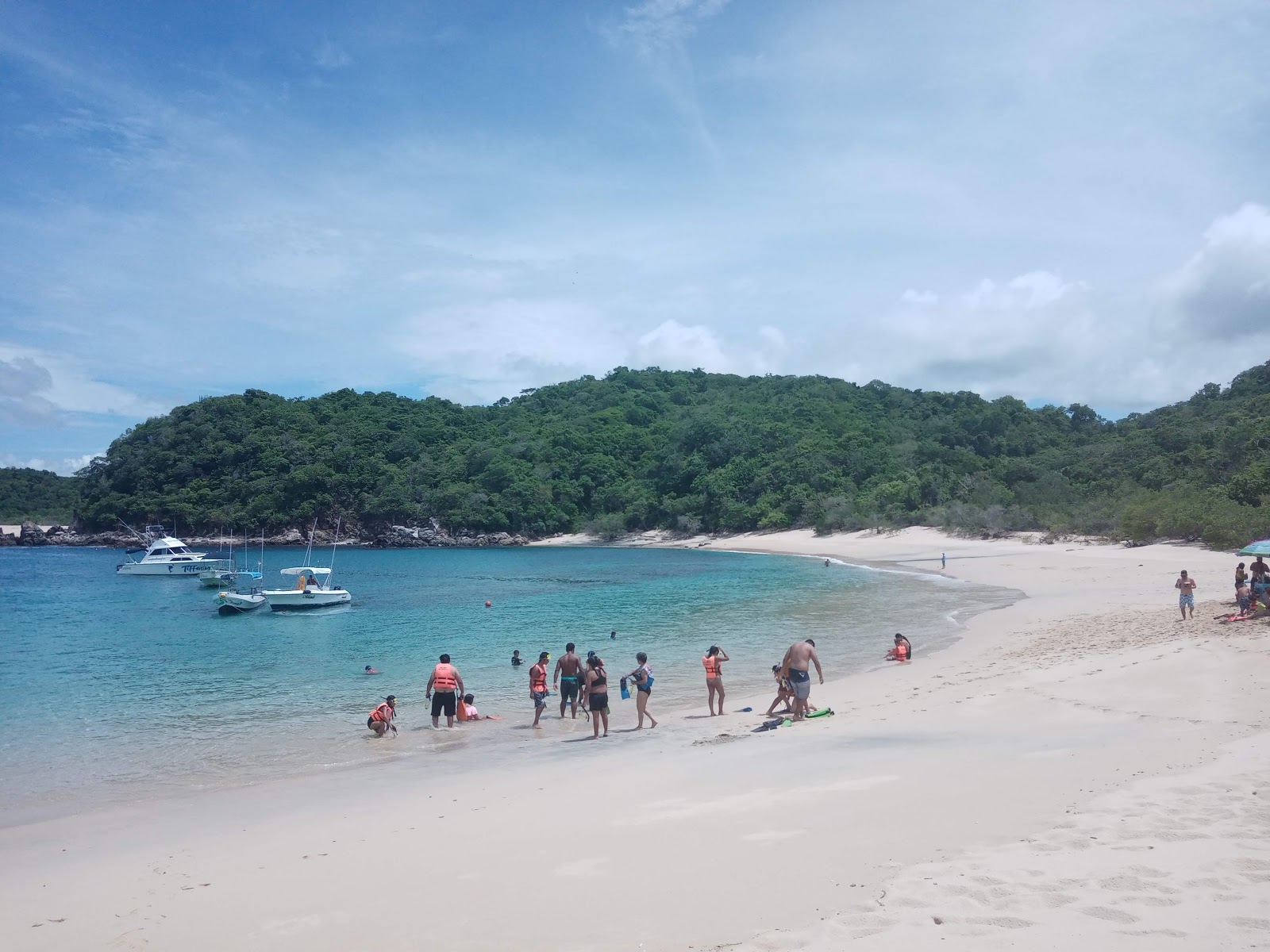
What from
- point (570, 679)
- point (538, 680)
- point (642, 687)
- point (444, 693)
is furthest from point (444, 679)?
point (642, 687)

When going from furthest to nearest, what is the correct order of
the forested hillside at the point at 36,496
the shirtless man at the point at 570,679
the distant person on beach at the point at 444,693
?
the forested hillside at the point at 36,496, the shirtless man at the point at 570,679, the distant person on beach at the point at 444,693

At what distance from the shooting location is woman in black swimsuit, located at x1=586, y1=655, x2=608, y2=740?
1277 centimetres

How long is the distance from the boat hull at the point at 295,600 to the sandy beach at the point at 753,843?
26631 mm

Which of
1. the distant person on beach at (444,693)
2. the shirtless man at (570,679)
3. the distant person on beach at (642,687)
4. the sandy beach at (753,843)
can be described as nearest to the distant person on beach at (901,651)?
the sandy beach at (753,843)

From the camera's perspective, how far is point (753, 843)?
21.8 feet

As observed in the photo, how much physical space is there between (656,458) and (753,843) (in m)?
93.0

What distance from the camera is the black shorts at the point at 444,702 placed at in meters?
14.0

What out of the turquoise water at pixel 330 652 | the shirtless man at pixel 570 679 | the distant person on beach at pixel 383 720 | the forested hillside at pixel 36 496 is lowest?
the turquoise water at pixel 330 652

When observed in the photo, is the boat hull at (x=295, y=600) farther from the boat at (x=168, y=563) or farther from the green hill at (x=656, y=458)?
the green hill at (x=656, y=458)

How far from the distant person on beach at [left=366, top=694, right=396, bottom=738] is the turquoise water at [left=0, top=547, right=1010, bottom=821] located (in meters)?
0.28

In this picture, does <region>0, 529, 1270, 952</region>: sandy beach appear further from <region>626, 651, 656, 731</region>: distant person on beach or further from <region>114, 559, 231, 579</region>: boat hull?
<region>114, 559, 231, 579</region>: boat hull

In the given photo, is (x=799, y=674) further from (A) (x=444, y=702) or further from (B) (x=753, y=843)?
(A) (x=444, y=702)

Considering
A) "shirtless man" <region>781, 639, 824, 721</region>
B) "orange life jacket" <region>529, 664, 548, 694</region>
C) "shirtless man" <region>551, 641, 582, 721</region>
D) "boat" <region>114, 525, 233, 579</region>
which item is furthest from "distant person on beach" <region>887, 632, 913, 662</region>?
"boat" <region>114, 525, 233, 579</region>

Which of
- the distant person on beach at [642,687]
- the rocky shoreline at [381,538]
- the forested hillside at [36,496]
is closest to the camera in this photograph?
the distant person on beach at [642,687]
